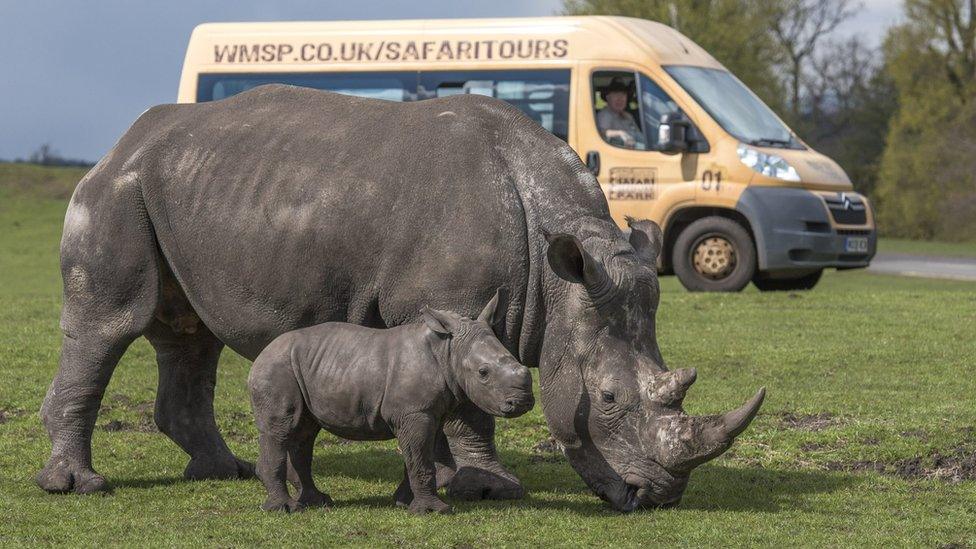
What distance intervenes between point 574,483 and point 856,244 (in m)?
11.2

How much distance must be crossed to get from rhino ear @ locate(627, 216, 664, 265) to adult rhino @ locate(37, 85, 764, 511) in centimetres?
1

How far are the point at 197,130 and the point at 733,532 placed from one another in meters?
3.29

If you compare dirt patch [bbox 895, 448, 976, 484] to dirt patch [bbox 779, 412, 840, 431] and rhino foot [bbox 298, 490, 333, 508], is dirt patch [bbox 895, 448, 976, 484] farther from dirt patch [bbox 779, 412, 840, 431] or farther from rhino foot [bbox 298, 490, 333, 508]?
rhino foot [bbox 298, 490, 333, 508]

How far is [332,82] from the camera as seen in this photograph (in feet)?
65.0

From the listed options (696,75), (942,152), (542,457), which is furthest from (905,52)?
(542,457)

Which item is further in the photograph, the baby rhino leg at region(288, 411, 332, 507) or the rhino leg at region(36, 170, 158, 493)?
the rhino leg at region(36, 170, 158, 493)

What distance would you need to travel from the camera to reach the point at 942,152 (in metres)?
41.7

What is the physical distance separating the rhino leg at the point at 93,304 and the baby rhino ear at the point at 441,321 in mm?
1736

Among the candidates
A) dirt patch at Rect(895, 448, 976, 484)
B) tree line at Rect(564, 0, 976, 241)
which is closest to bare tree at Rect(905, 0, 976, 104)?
tree line at Rect(564, 0, 976, 241)

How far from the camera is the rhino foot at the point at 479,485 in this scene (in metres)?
Answer: 7.22

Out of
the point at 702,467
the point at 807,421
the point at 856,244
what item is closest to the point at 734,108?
A: the point at 856,244

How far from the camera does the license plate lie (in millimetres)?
18175

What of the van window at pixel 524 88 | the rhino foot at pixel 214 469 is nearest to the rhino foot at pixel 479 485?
the rhino foot at pixel 214 469

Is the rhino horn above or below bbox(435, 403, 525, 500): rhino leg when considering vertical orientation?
above
